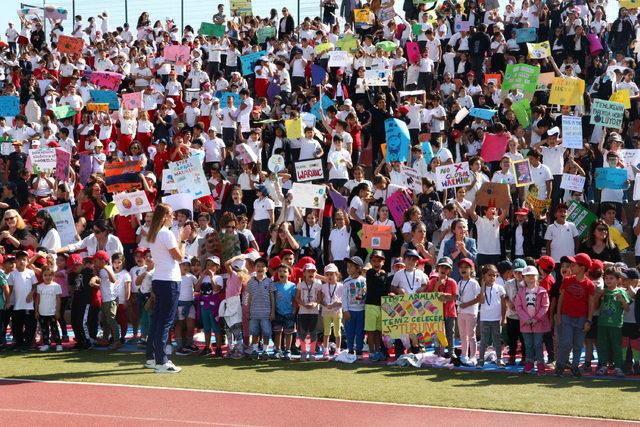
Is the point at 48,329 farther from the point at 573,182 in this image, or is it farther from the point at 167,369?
the point at 573,182

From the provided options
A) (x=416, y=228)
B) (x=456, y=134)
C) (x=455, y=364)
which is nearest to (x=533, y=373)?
(x=455, y=364)

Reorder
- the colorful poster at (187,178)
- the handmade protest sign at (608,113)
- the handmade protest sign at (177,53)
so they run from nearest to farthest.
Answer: the colorful poster at (187,178), the handmade protest sign at (608,113), the handmade protest sign at (177,53)

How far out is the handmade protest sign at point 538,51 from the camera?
1041 inches

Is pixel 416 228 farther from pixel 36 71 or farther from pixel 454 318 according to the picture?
pixel 36 71

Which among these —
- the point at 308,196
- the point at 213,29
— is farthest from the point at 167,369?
the point at 213,29

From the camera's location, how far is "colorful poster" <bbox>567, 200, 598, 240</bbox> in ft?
61.7

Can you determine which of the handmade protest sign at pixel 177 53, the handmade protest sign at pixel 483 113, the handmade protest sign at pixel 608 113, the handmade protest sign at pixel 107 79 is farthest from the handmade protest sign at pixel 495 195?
the handmade protest sign at pixel 177 53

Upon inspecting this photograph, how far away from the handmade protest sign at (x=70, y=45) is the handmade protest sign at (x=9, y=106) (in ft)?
20.2

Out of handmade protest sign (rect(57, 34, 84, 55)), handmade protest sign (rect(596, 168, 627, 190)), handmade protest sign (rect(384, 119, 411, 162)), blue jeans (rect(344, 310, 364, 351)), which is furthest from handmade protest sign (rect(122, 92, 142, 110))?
blue jeans (rect(344, 310, 364, 351))

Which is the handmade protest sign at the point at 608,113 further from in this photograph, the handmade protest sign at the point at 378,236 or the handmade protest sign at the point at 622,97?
the handmade protest sign at the point at 378,236

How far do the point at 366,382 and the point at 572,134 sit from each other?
29.1 ft

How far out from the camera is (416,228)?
17.8 m

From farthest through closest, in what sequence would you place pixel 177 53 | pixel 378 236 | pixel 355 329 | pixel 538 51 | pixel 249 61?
pixel 177 53 < pixel 249 61 < pixel 538 51 < pixel 378 236 < pixel 355 329

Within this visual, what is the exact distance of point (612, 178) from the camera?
19812mm
